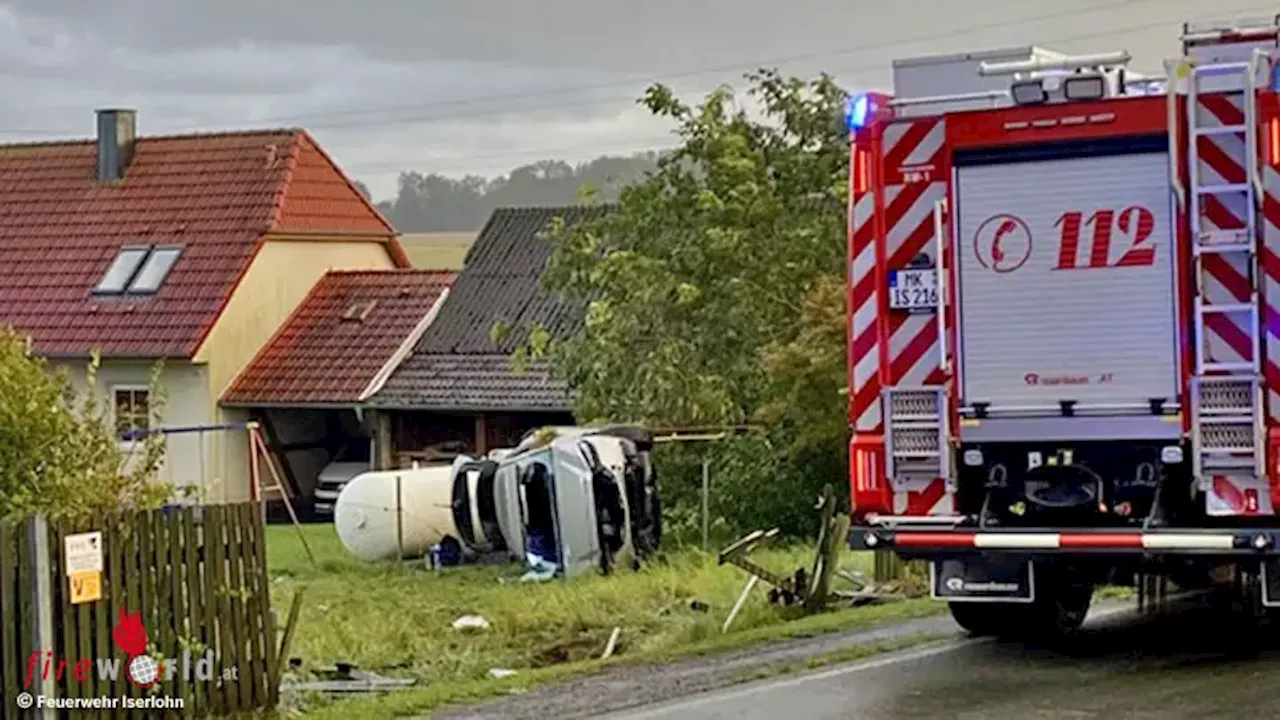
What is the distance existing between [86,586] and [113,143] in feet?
109

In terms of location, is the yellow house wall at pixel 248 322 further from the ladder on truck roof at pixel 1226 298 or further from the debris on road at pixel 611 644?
the ladder on truck roof at pixel 1226 298

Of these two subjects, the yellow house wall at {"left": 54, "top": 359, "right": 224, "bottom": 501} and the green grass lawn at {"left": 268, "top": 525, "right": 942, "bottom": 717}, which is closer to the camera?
the green grass lawn at {"left": 268, "top": 525, "right": 942, "bottom": 717}

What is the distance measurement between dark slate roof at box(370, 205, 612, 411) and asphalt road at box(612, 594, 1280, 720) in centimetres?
2207

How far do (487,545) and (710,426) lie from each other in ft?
10.5

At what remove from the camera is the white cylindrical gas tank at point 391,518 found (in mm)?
26078

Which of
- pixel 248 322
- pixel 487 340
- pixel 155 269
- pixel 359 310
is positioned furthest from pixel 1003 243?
pixel 155 269

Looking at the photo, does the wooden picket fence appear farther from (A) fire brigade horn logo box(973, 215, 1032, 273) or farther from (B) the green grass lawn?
(A) fire brigade horn logo box(973, 215, 1032, 273)

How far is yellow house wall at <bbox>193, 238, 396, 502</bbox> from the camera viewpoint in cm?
3822

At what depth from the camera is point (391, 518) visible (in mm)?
26062

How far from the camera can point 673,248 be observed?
89.6 feet

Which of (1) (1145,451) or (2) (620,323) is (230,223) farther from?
(1) (1145,451)

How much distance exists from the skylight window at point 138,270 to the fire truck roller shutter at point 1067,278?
1168 inches

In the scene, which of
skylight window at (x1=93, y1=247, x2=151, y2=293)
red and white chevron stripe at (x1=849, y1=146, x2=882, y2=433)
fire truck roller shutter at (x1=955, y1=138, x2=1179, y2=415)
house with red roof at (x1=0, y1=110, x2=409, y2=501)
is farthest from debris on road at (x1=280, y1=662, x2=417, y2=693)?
skylight window at (x1=93, y1=247, x2=151, y2=293)

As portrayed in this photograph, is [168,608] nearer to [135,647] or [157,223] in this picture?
[135,647]
